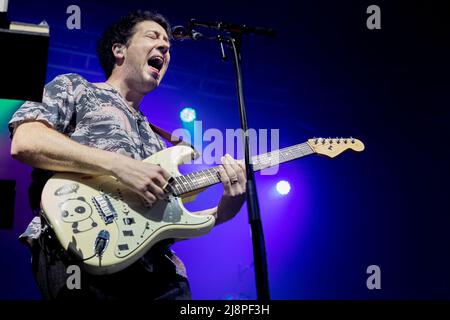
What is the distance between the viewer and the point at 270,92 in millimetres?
5125

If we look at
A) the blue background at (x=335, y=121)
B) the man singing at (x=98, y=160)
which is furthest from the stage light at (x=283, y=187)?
the man singing at (x=98, y=160)

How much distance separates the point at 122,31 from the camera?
11.1 feet

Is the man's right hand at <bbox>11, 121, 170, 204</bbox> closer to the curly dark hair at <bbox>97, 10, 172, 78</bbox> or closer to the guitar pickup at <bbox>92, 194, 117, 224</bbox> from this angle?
the guitar pickup at <bbox>92, 194, 117, 224</bbox>

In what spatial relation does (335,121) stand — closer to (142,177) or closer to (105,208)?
(142,177)

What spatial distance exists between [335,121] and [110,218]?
3112 millimetres

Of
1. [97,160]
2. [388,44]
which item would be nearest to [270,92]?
[388,44]

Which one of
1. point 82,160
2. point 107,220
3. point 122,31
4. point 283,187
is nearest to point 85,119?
point 82,160

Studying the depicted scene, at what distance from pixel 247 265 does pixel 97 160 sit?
3589 mm

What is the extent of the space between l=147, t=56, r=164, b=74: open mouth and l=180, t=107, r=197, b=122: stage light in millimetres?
1587

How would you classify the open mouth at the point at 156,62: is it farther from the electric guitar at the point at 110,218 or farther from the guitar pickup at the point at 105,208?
the guitar pickup at the point at 105,208

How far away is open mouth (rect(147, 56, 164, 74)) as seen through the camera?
3.17 m

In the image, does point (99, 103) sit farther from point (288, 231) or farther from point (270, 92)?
point (288, 231)

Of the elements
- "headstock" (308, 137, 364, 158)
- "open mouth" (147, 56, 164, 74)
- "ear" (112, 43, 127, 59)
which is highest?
"ear" (112, 43, 127, 59)

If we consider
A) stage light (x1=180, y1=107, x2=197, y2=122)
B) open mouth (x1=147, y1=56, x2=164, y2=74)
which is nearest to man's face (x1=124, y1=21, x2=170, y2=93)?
open mouth (x1=147, y1=56, x2=164, y2=74)
